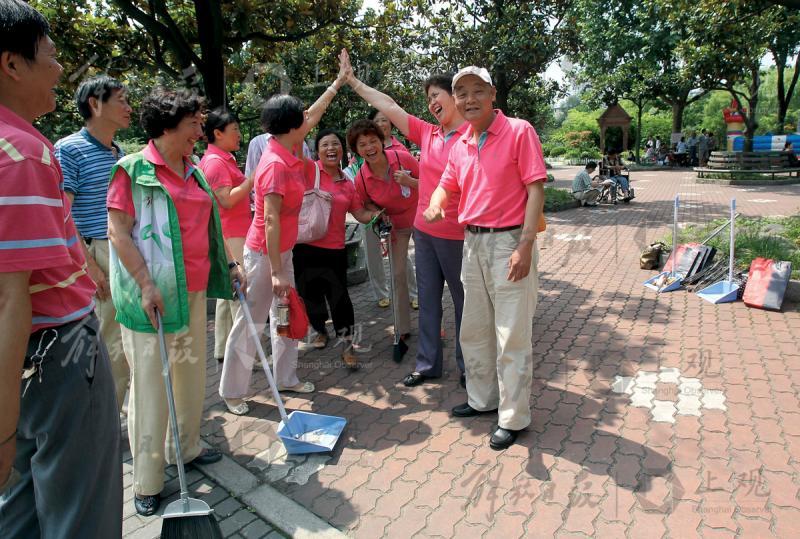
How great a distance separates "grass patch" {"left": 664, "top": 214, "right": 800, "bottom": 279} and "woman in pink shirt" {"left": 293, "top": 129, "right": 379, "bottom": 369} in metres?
4.46

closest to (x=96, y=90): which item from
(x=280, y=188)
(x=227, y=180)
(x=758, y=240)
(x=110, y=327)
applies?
(x=227, y=180)

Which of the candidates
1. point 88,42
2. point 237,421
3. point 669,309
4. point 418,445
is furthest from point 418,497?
point 88,42

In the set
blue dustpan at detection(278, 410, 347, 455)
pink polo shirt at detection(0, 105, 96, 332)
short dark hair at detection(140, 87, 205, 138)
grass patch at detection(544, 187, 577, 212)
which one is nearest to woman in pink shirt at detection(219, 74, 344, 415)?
blue dustpan at detection(278, 410, 347, 455)

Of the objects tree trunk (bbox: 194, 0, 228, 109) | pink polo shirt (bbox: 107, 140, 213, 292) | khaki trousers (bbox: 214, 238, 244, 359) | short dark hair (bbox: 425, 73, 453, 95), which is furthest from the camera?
tree trunk (bbox: 194, 0, 228, 109)

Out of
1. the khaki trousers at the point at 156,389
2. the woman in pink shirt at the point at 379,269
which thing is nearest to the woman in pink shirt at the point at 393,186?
the woman in pink shirt at the point at 379,269

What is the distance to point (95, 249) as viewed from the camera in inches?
134

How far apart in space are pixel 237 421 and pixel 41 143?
8.41ft

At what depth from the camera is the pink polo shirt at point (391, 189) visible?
450 centimetres

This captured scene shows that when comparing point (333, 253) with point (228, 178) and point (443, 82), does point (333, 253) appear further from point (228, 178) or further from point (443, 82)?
point (443, 82)

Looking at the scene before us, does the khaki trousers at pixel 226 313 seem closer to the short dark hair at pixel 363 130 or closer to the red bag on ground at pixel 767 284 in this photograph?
the short dark hair at pixel 363 130

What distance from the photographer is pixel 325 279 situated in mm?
4434

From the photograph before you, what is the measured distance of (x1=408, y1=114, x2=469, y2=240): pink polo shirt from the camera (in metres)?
3.68

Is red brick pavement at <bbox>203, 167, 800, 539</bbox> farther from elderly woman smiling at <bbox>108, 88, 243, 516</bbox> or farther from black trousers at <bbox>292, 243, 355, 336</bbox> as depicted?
elderly woman smiling at <bbox>108, 88, 243, 516</bbox>

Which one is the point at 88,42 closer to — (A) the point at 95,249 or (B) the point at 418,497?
(A) the point at 95,249
